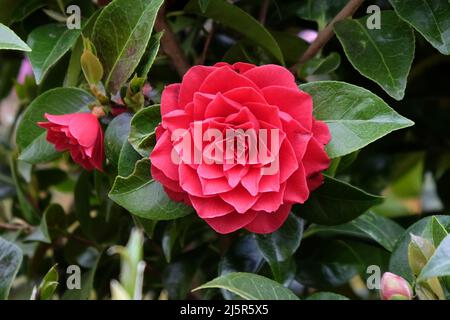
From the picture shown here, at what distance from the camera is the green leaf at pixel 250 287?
87cm

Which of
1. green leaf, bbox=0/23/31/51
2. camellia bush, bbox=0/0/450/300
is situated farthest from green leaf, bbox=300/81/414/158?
green leaf, bbox=0/23/31/51

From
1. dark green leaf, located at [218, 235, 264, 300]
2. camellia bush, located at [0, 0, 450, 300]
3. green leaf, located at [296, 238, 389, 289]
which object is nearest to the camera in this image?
camellia bush, located at [0, 0, 450, 300]

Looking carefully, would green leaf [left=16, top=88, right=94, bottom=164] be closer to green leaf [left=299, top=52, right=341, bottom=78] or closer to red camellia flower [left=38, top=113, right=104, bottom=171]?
red camellia flower [left=38, top=113, right=104, bottom=171]

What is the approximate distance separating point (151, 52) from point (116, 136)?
11 centimetres

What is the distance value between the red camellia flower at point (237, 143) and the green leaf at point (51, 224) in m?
0.40

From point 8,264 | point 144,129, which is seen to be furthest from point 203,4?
point 8,264

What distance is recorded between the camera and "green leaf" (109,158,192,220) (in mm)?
944

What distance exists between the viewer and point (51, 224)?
1.30m

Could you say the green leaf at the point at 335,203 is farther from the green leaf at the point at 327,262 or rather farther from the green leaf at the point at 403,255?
the green leaf at the point at 327,262

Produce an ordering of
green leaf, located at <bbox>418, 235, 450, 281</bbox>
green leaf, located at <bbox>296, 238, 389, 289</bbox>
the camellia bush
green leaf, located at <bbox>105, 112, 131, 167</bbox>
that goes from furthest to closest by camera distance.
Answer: green leaf, located at <bbox>296, 238, 389, 289</bbox> < green leaf, located at <bbox>105, 112, 131, 167</bbox> < the camellia bush < green leaf, located at <bbox>418, 235, 450, 281</bbox>

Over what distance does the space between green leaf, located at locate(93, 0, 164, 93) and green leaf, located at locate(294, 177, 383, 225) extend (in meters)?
Answer: 0.28

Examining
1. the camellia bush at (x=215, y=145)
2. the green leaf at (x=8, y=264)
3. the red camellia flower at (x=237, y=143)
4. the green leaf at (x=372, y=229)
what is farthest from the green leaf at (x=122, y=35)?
the green leaf at (x=372, y=229)

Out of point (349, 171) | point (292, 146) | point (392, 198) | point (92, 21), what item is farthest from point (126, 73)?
point (392, 198)

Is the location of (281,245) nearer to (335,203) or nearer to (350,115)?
(335,203)
